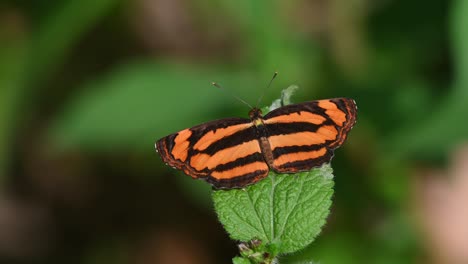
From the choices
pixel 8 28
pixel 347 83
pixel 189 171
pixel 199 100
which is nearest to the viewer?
pixel 189 171

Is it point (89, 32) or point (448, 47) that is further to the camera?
point (89, 32)

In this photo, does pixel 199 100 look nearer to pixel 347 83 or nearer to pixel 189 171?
pixel 347 83

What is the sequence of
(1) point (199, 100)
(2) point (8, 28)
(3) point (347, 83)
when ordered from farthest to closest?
(2) point (8, 28) < (1) point (199, 100) < (3) point (347, 83)

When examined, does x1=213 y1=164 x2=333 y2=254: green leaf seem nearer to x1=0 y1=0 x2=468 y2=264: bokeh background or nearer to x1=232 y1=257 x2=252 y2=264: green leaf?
x1=232 y1=257 x2=252 y2=264: green leaf

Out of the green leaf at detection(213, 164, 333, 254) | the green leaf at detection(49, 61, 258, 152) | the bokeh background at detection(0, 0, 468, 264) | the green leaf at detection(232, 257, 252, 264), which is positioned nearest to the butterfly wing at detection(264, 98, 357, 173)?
the green leaf at detection(213, 164, 333, 254)

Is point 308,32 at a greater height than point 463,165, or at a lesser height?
greater

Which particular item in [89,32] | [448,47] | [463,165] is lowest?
[463,165]

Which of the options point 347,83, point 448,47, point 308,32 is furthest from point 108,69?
point 448,47
